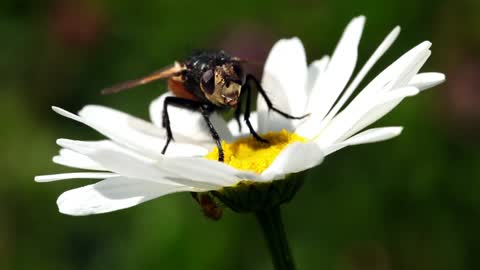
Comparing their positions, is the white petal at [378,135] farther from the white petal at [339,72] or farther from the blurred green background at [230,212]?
the blurred green background at [230,212]

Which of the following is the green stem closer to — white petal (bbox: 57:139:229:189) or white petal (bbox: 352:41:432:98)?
white petal (bbox: 57:139:229:189)

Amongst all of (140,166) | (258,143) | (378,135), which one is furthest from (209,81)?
(378,135)

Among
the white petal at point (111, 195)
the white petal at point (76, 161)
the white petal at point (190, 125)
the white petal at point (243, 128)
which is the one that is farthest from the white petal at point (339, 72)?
the white petal at point (76, 161)

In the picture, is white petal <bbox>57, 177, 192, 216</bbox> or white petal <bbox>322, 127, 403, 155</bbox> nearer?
white petal <bbox>322, 127, 403, 155</bbox>

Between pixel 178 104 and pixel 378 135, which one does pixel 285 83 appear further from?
pixel 378 135

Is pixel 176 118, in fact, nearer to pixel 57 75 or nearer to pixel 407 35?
pixel 407 35

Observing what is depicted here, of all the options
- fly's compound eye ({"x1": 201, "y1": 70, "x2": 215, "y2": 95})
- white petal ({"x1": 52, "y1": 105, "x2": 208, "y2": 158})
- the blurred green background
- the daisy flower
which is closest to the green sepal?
the daisy flower
